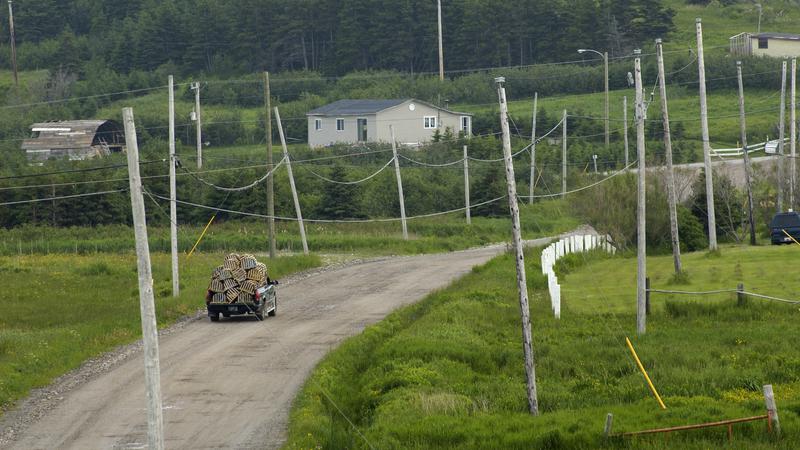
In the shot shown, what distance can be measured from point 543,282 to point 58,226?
125ft

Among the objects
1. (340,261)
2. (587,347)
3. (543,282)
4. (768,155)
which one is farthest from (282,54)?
(587,347)

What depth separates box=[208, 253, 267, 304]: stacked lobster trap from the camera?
35562 millimetres

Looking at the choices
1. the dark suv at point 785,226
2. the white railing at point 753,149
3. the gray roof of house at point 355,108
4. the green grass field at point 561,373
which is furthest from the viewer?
the gray roof of house at point 355,108

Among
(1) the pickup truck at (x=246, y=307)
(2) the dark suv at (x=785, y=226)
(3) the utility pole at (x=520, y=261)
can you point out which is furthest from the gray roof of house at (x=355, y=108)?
(3) the utility pole at (x=520, y=261)

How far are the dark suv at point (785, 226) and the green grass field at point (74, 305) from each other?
727 inches

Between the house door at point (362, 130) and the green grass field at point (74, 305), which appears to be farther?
the house door at point (362, 130)

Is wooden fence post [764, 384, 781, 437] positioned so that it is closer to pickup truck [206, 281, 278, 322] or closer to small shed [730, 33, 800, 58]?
pickup truck [206, 281, 278, 322]

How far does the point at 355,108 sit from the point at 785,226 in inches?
2025

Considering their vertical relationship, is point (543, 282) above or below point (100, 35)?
below

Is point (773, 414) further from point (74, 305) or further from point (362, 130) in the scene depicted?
point (362, 130)

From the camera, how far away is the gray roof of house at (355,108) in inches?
3674

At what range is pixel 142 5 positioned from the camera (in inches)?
6250

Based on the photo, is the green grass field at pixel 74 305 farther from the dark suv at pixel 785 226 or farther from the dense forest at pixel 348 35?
the dense forest at pixel 348 35

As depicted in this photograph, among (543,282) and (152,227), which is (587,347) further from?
(152,227)
